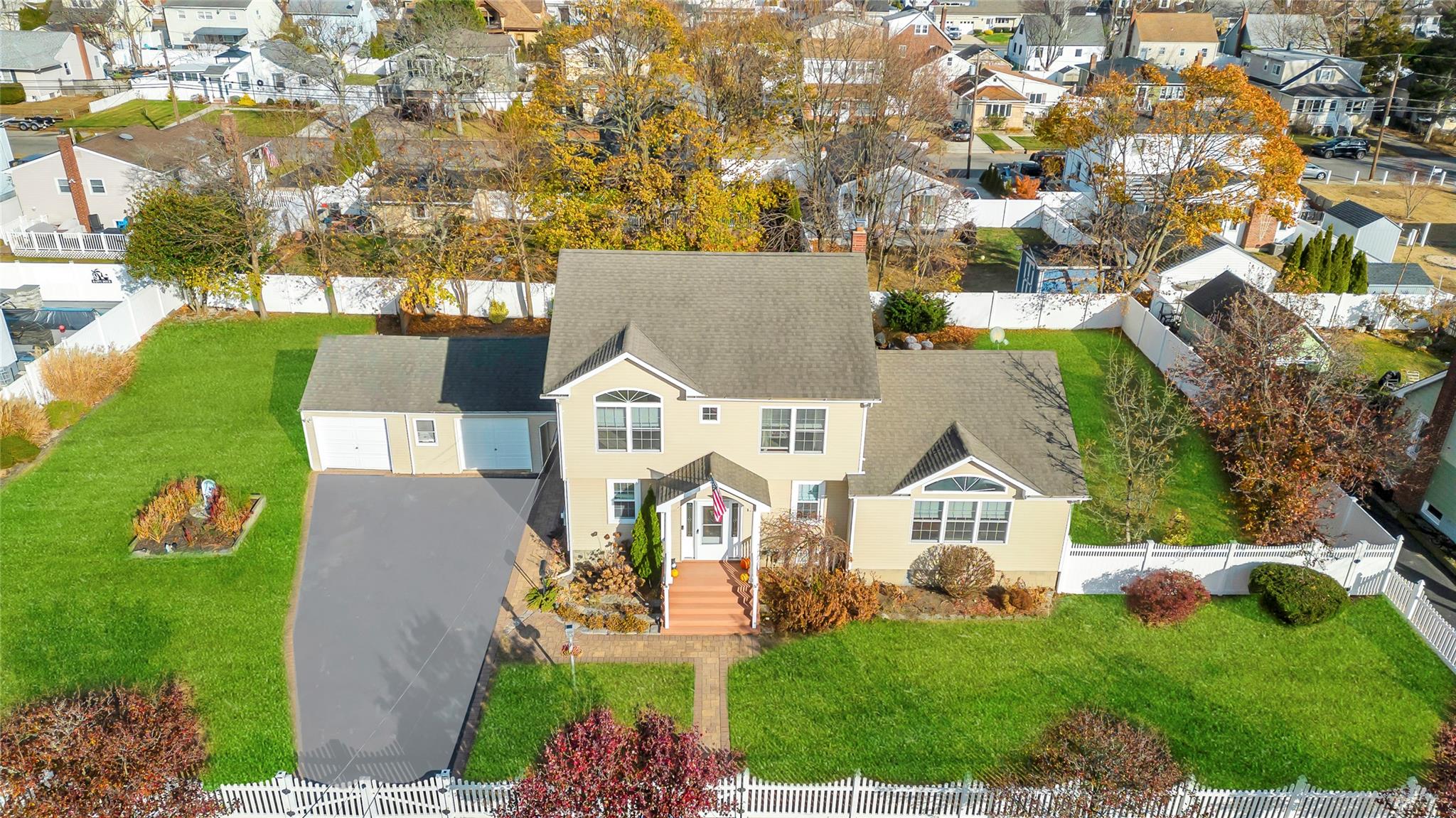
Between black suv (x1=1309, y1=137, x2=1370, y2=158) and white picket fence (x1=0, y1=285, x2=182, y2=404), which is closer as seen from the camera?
white picket fence (x1=0, y1=285, x2=182, y2=404)

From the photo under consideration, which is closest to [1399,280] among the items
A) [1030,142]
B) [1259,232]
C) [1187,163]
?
[1187,163]

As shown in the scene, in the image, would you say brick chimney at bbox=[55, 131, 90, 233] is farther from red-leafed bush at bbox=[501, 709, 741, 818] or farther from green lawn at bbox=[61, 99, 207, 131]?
red-leafed bush at bbox=[501, 709, 741, 818]

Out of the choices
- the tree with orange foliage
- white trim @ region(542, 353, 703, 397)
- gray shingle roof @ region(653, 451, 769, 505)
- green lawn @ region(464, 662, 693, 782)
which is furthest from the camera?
the tree with orange foliage

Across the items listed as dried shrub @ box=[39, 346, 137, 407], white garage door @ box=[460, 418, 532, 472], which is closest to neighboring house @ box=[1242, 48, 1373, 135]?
white garage door @ box=[460, 418, 532, 472]

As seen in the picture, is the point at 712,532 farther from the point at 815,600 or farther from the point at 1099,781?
the point at 1099,781

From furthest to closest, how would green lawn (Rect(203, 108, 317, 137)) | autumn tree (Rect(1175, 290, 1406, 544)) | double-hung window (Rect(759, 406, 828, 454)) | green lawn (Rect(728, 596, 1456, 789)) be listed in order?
green lawn (Rect(203, 108, 317, 137)) < autumn tree (Rect(1175, 290, 1406, 544)) < double-hung window (Rect(759, 406, 828, 454)) < green lawn (Rect(728, 596, 1456, 789))

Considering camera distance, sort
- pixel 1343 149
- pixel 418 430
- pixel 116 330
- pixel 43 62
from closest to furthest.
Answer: pixel 418 430, pixel 116 330, pixel 1343 149, pixel 43 62

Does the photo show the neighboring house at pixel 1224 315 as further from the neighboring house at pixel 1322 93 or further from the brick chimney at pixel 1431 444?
the neighboring house at pixel 1322 93

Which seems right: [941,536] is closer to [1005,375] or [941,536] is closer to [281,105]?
[1005,375]
